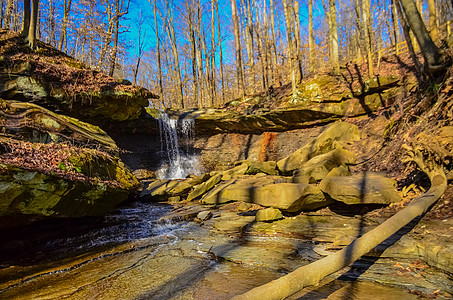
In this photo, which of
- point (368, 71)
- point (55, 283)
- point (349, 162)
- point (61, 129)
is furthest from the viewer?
point (368, 71)

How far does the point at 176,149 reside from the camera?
57.4ft

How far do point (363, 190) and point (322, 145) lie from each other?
5.56 m

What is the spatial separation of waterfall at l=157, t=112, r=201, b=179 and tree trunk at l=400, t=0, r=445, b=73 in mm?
12793

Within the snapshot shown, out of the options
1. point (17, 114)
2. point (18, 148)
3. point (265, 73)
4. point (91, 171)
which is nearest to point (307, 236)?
point (91, 171)

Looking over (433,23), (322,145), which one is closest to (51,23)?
(322,145)

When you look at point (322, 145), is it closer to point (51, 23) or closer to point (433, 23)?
point (433, 23)

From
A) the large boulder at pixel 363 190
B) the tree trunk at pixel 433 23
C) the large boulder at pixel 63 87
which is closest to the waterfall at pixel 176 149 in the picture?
the large boulder at pixel 63 87

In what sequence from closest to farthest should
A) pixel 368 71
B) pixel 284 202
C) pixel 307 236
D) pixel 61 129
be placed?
pixel 307 236, pixel 284 202, pixel 61 129, pixel 368 71

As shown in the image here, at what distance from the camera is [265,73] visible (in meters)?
17.2

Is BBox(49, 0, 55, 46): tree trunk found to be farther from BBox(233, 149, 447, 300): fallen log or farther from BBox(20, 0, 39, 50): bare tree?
BBox(233, 149, 447, 300): fallen log

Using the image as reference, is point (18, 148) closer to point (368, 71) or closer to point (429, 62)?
point (429, 62)

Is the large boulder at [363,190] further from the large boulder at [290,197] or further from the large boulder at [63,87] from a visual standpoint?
the large boulder at [63,87]

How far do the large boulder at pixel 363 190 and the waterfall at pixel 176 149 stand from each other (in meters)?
12.4

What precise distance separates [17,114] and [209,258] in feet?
18.7
